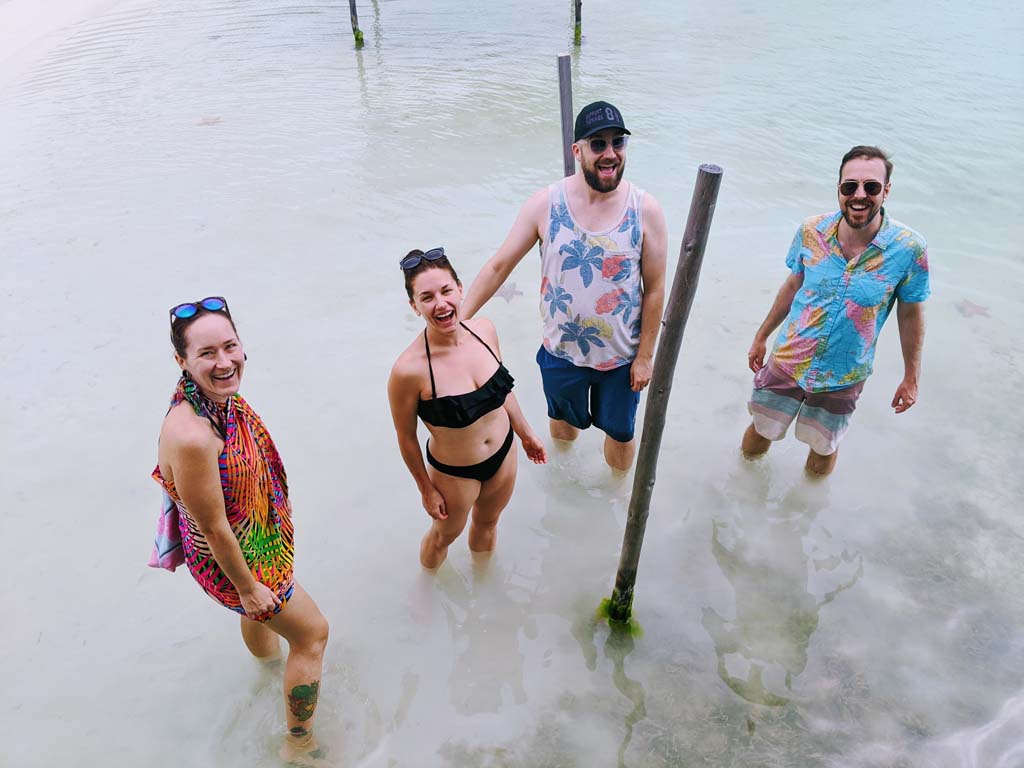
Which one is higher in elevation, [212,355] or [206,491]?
[212,355]

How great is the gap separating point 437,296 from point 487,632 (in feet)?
5.79

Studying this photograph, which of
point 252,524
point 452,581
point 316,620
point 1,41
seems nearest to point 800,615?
point 452,581

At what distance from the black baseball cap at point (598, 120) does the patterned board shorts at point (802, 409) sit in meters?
1.58

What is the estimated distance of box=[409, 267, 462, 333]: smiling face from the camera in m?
2.62

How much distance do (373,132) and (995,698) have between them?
335 inches

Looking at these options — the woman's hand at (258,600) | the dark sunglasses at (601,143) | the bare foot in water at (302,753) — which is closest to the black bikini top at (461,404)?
the woman's hand at (258,600)

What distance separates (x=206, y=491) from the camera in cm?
211

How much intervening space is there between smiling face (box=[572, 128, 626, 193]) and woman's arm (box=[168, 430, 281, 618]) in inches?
74.1

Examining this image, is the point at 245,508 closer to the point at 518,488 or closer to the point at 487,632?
the point at 487,632

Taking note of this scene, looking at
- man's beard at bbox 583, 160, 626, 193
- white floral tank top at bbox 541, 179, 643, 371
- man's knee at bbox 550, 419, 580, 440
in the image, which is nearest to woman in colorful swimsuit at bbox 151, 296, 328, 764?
white floral tank top at bbox 541, 179, 643, 371

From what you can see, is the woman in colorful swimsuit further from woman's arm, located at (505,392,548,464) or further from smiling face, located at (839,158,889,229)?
smiling face, located at (839,158,889,229)

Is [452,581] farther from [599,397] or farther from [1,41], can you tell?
[1,41]

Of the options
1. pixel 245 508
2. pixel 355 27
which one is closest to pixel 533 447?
pixel 245 508

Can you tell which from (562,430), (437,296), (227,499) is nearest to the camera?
(227,499)
